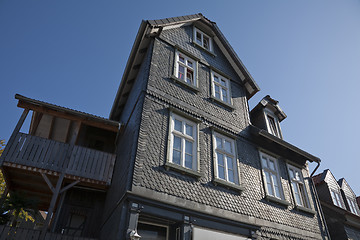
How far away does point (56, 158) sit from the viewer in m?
9.80

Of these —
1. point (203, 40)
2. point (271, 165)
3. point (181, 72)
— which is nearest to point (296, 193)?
point (271, 165)

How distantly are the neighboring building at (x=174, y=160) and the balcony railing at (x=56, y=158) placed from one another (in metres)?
0.04

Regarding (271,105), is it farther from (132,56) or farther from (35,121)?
(35,121)

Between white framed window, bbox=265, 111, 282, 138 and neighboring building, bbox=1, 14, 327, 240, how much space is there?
0.67 m

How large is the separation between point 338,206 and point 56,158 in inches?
725

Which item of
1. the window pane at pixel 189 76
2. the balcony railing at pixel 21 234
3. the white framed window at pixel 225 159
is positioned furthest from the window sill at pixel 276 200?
the balcony railing at pixel 21 234

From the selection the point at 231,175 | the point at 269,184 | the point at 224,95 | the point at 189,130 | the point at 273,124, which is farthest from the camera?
the point at 273,124

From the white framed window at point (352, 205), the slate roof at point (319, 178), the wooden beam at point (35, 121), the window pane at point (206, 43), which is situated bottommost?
the white framed window at point (352, 205)

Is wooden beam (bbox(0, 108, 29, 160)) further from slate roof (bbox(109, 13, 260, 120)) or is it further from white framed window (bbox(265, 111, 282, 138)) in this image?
white framed window (bbox(265, 111, 282, 138))

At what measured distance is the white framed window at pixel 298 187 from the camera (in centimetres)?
1264

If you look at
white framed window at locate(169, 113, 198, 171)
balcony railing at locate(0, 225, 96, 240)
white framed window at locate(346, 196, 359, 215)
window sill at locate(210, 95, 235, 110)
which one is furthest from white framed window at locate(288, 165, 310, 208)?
balcony railing at locate(0, 225, 96, 240)

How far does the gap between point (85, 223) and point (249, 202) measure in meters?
7.15

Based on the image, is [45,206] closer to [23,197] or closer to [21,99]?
[23,197]

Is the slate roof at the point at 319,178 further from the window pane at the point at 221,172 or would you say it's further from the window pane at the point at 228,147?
the window pane at the point at 221,172
